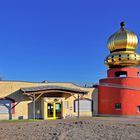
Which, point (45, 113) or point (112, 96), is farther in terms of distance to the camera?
point (112, 96)

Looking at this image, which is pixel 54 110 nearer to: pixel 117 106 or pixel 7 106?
pixel 7 106

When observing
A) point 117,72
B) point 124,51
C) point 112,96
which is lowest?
point 112,96

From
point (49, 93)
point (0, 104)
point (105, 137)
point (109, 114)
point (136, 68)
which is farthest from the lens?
point (136, 68)

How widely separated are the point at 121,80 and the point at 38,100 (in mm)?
10264

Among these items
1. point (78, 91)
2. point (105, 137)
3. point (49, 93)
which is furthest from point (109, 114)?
point (105, 137)

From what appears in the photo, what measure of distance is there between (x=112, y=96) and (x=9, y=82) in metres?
12.3

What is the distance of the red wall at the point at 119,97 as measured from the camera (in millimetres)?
33531

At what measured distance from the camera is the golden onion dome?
3672 cm

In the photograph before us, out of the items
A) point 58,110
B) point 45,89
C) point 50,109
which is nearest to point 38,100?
point 50,109

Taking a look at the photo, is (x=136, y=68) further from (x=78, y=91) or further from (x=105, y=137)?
(x=105, y=137)

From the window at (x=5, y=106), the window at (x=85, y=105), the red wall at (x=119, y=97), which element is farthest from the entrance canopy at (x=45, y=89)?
the red wall at (x=119, y=97)

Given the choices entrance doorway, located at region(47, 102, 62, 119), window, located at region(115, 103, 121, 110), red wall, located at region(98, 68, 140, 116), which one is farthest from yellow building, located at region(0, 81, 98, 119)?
window, located at region(115, 103, 121, 110)

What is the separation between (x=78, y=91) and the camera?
105ft

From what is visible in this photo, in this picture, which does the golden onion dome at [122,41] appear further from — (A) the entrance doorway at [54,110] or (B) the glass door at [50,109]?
(B) the glass door at [50,109]
